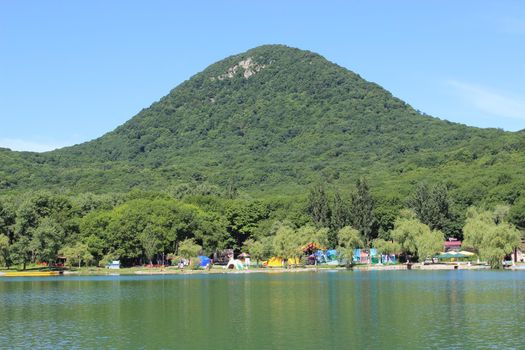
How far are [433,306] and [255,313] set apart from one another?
10.3 meters

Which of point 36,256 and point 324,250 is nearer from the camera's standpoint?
point 36,256

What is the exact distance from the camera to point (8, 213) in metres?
104

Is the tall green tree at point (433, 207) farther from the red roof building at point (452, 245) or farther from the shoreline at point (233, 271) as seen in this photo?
the shoreline at point (233, 271)

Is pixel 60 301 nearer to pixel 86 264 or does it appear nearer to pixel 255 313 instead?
pixel 255 313

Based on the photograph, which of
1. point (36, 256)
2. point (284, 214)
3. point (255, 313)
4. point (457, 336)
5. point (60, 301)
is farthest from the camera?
Result: point (284, 214)

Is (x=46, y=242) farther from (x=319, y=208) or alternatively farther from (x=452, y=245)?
(x=452, y=245)

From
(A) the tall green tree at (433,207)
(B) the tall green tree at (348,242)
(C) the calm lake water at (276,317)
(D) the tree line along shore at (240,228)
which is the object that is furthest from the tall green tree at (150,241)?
(A) the tall green tree at (433,207)

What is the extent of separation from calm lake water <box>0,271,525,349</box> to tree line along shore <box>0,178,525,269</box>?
117 ft

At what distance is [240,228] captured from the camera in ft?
392

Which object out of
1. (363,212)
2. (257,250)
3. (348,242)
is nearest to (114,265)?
(257,250)

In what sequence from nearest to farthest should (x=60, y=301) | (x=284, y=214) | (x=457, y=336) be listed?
(x=457, y=336) < (x=60, y=301) < (x=284, y=214)

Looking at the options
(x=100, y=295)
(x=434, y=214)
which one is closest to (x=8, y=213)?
(x=100, y=295)

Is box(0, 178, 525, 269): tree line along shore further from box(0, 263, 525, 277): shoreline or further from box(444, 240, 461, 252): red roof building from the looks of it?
box(444, 240, 461, 252): red roof building

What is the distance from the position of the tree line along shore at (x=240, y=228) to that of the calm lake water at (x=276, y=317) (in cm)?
3558
